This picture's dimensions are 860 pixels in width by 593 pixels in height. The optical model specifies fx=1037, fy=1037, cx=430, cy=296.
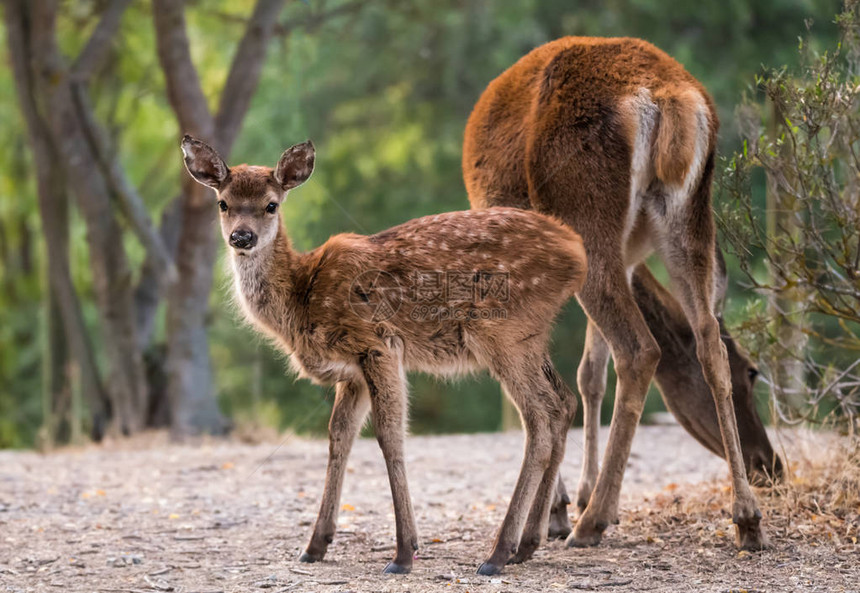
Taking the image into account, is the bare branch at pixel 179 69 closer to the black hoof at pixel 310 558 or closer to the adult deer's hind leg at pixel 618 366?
the adult deer's hind leg at pixel 618 366

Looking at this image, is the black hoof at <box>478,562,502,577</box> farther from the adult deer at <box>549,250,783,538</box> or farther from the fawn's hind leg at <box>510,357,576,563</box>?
the adult deer at <box>549,250,783,538</box>

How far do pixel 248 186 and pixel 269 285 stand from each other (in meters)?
0.52

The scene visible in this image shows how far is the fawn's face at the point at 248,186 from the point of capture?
17.0ft

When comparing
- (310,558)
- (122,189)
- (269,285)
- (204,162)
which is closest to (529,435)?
(310,558)

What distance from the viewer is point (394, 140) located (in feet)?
60.5

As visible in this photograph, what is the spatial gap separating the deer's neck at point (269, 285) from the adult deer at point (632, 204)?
4.79 feet

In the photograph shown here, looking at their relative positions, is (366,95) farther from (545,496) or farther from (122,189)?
(545,496)

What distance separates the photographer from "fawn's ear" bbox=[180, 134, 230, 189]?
5.25 meters

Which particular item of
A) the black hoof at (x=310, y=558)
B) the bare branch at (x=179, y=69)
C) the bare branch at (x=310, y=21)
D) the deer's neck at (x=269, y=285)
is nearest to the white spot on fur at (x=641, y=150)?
the deer's neck at (x=269, y=285)

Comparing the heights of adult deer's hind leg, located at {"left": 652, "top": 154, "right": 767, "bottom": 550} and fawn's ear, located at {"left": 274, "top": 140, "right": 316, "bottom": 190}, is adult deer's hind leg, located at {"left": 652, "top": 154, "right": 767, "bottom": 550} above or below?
below

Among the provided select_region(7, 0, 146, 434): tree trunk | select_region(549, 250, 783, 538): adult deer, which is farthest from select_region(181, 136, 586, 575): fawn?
select_region(7, 0, 146, 434): tree trunk

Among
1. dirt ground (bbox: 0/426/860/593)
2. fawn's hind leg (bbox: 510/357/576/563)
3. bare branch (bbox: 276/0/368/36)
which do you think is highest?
bare branch (bbox: 276/0/368/36)

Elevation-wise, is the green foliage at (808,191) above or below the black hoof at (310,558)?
above

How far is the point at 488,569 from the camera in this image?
4.87 m
